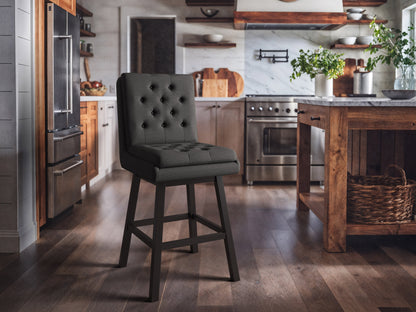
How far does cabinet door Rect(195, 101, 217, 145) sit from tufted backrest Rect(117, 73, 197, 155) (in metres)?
2.60

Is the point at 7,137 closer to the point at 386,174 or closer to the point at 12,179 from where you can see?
the point at 12,179

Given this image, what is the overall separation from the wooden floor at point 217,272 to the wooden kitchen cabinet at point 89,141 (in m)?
1.00

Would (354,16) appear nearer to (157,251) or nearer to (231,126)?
(231,126)

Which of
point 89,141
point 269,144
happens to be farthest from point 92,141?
point 269,144

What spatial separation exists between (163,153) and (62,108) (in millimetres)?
1461

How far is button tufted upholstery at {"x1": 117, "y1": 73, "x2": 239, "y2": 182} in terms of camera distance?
195 centimetres

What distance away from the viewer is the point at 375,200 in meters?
2.61

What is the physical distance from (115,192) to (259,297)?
252 centimetres

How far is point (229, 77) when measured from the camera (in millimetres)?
5688

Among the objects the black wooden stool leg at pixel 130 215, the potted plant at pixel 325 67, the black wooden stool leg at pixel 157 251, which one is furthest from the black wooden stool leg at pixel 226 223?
the potted plant at pixel 325 67

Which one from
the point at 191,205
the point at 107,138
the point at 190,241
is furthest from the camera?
the point at 107,138

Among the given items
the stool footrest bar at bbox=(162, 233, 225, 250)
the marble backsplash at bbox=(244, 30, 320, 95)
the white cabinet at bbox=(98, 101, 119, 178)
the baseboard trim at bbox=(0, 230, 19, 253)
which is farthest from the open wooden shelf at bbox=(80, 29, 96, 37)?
the stool footrest bar at bbox=(162, 233, 225, 250)

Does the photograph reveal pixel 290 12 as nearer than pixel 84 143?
No

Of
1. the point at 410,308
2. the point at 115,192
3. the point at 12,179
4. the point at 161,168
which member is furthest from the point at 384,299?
the point at 115,192
